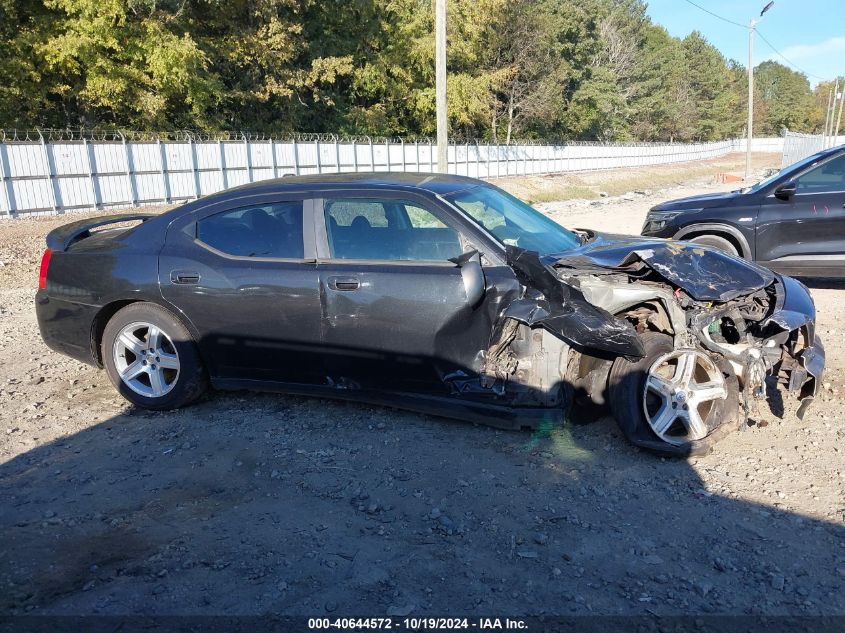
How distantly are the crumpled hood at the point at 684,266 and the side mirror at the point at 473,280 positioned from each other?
0.50 m

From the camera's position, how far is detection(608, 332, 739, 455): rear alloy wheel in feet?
13.1

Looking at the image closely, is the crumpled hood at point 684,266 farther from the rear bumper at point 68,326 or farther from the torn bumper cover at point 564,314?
the rear bumper at point 68,326

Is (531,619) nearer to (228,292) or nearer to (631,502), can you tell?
(631,502)

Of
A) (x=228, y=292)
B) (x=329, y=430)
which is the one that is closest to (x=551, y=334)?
(x=329, y=430)

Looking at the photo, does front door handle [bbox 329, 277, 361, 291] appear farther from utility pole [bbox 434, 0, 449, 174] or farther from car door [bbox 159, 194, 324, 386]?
utility pole [bbox 434, 0, 449, 174]

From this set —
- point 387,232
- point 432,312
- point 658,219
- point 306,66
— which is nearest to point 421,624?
point 432,312

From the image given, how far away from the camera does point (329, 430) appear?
14.9 feet

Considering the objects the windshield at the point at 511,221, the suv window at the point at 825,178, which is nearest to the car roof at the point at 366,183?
the windshield at the point at 511,221

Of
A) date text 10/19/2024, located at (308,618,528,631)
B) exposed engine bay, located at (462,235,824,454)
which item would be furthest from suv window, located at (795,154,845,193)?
date text 10/19/2024, located at (308,618,528,631)

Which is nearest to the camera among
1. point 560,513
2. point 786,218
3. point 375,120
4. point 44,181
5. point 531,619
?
point 531,619

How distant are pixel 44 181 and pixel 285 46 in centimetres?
1415

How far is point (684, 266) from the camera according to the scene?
421 centimetres

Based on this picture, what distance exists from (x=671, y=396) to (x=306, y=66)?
31.8 meters

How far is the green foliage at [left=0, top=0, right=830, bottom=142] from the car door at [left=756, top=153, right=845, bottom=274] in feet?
74.1
